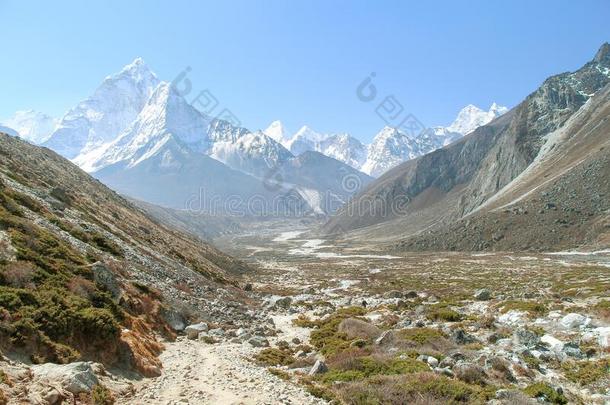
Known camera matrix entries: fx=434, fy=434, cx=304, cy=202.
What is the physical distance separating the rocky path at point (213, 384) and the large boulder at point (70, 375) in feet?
5.69

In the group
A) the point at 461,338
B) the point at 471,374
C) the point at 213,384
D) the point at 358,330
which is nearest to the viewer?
the point at 471,374

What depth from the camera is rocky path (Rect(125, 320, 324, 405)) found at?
52.9 feet

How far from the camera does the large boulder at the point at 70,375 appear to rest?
44.2 feet

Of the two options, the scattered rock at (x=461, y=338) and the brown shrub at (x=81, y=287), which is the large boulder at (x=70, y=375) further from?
the scattered rock at (x=461, y=338)

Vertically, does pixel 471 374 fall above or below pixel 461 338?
above

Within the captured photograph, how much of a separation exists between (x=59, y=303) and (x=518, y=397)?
1827 cm

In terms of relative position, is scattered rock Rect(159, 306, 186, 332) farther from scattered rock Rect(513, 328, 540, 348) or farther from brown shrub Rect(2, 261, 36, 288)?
scattered rock Rect(513, 328, 540, 348)

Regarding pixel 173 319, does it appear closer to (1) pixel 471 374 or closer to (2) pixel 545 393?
(1) pixel 471 374

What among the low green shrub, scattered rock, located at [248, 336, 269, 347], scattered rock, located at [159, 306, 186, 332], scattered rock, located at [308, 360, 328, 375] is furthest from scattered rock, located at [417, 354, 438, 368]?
scattered rock, located at [159, 306, 186, 332]

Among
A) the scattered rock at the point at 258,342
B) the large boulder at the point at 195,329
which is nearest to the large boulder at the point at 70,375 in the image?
the large boulder at the point at 195,329

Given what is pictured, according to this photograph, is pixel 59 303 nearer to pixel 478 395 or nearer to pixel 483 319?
pixel 478 395

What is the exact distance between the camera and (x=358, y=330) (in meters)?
27.8

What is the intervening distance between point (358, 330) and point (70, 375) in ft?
58.8

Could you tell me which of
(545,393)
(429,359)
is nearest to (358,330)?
(429,359)
